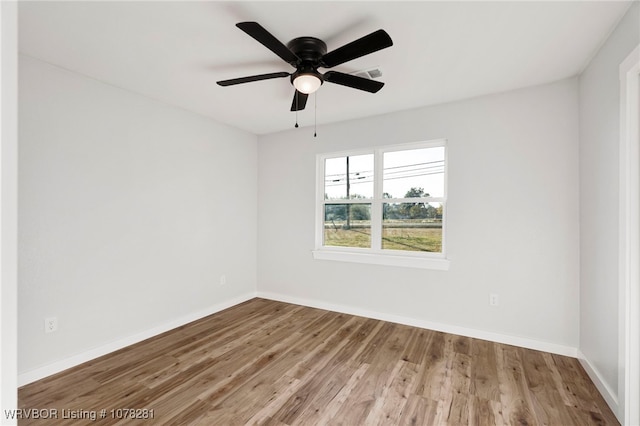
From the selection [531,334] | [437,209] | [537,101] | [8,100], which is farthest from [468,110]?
[8,100]

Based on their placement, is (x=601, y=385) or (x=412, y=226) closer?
(x=601, y=385)

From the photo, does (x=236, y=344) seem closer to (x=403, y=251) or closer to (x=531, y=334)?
(x=403, y=251)

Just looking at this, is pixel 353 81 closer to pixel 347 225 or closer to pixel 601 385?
pixel 347 225

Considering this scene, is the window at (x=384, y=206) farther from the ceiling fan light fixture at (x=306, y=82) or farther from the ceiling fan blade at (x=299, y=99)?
the ceiling fan light fixture at (x=306, y=82)

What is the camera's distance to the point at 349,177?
3.96 meters

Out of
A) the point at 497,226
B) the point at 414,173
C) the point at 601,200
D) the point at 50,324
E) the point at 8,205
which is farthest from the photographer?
the point at 414,173

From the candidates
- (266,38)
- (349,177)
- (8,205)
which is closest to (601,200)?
(349,177)

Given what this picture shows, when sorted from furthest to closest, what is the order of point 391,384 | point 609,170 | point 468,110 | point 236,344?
point 468,110
point 236,344
point 391,384
point 609,170

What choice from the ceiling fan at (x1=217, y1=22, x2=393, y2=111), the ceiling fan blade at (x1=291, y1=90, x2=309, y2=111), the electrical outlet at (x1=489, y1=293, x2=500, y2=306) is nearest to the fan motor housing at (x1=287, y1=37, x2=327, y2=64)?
the ceiling fan at (x1=217, y1=22, x2=393, y2=111)

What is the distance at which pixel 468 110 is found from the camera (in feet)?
10.0

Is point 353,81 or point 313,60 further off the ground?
point 313,60

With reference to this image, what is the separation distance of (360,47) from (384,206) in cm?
226

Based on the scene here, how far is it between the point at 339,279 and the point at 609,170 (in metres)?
2.83

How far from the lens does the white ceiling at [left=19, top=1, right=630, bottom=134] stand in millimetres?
1736
